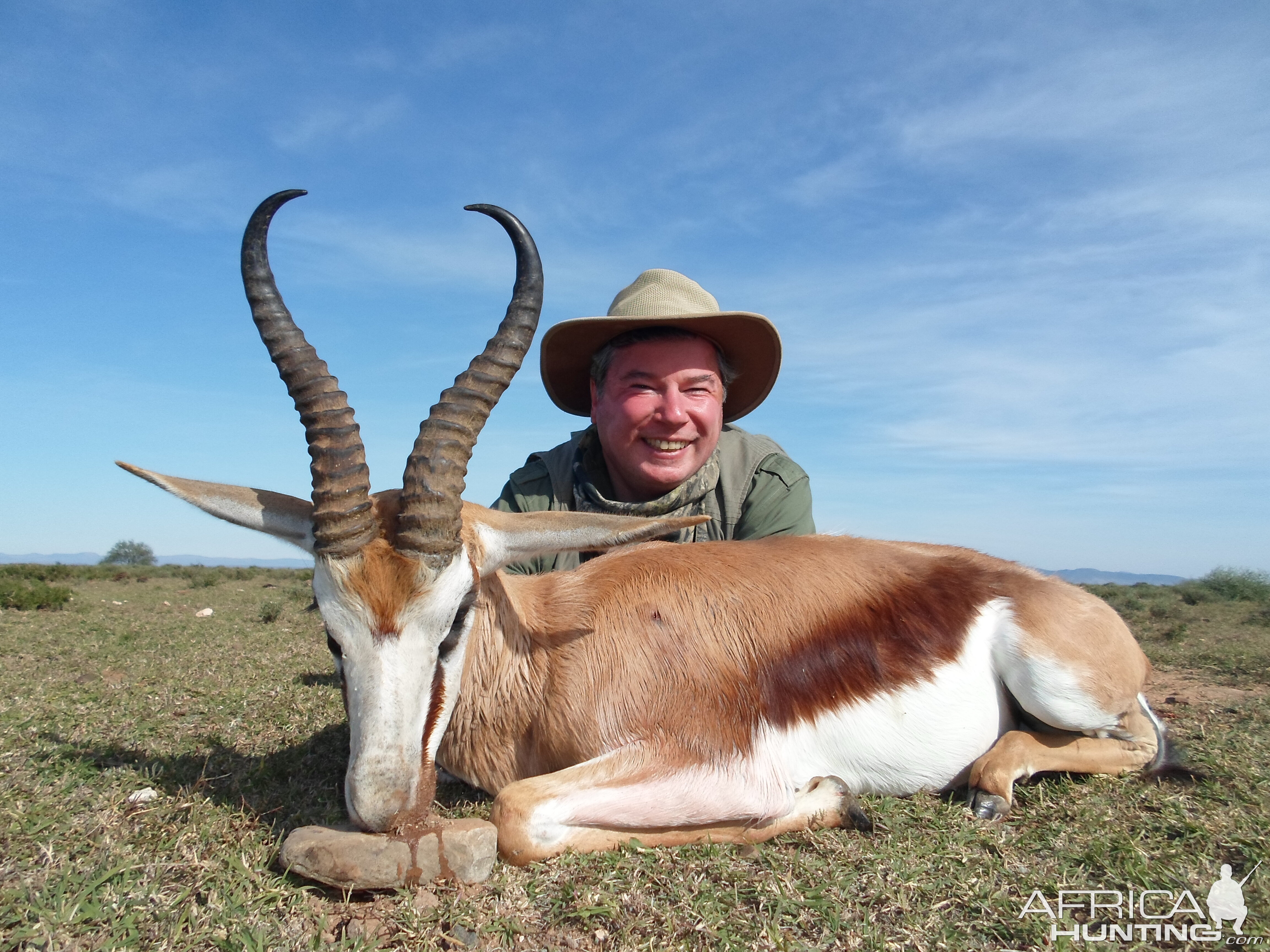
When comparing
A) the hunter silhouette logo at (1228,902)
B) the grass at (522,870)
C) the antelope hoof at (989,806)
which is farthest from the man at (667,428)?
the hunter silhouette logo at (1228,902)

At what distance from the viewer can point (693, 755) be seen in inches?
149

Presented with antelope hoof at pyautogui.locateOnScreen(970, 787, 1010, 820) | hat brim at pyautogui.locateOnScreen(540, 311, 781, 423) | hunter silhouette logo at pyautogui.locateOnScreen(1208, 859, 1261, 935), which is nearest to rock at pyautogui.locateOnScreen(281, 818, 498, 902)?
antelope hoof at pyautogui.locateOnScreen(970, 787, 1010, 820)

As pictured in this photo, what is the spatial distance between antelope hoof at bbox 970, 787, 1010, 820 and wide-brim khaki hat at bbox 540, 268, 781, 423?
3397 mm

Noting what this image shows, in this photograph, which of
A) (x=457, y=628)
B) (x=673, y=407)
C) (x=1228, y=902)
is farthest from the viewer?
(x=673, y=407)

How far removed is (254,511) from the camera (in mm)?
3645

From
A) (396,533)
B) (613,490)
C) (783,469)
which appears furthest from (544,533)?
(783,469)

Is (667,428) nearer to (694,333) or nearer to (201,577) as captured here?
(694,333)

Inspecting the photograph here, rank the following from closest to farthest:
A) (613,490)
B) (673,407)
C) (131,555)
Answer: (673,407)
(613,490)
(131,555)

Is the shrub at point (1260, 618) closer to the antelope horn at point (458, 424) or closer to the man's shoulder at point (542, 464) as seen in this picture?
the man's shoulder at point (542, 464)

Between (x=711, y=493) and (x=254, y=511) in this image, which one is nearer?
(x=254, y=511)

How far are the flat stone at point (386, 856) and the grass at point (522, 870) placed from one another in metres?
0.07

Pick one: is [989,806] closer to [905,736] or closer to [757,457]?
[905,736]

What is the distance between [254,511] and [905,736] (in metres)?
3.34

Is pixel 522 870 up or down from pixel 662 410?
down
